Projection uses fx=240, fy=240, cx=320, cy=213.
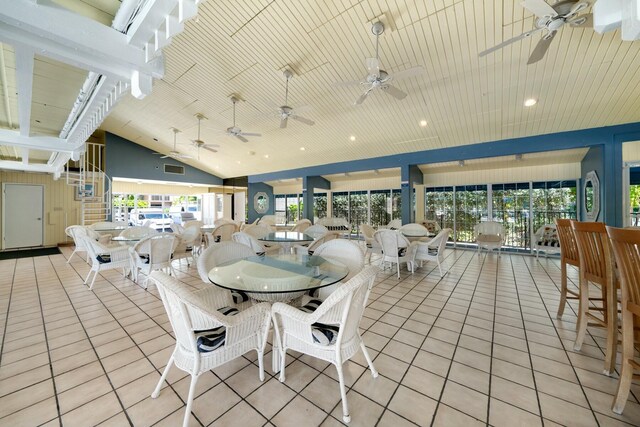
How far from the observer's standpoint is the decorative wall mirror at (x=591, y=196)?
4680 mm

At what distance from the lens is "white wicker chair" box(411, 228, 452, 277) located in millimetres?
4199

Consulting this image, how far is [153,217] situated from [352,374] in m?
14.5

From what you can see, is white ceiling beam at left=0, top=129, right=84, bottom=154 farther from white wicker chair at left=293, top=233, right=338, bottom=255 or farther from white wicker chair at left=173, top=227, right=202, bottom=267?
white wicker chair at left=293, top=233, right=338, bottom=255

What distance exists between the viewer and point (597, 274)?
2.02 metres

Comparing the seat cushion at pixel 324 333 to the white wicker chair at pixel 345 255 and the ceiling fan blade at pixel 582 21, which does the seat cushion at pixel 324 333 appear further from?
the ceiling fan blade at pixel 582 21

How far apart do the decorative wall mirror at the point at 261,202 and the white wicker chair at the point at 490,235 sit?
9003 millimetres

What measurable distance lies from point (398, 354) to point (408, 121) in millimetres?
4776

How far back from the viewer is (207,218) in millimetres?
13461

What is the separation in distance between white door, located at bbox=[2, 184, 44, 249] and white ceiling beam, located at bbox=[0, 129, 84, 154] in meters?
4.66

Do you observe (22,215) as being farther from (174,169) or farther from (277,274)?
(277,274)

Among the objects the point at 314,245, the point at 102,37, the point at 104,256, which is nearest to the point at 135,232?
the point at 104,256

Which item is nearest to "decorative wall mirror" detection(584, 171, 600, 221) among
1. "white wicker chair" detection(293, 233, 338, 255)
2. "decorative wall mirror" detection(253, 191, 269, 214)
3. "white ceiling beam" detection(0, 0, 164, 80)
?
"white wicker chair" detection(293, 233, 338, 255)

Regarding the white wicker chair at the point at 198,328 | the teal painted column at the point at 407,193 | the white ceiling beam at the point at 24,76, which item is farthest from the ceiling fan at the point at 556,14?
the teal painted column at the point at 407,193

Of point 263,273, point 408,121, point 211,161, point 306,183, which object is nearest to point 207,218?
point 211,161
